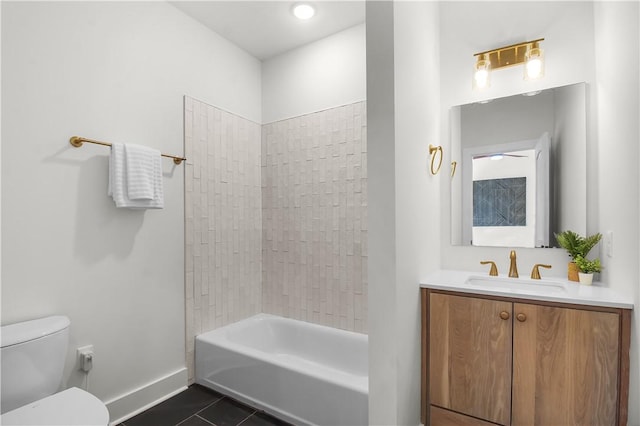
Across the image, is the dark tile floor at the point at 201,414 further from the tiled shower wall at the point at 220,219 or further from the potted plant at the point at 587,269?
the potted plant at the point at 587,269

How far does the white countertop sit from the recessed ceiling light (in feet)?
6.64

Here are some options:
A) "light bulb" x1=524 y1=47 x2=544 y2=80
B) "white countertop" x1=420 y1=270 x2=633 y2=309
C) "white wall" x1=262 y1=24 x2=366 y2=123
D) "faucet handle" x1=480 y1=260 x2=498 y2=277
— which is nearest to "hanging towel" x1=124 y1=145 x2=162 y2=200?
"white wall" x1=262 y1=24 x2=366 y2=123

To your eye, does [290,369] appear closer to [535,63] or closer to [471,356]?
[471,356]

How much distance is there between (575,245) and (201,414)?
2456 millimetres

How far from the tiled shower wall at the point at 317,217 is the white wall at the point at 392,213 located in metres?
0.83

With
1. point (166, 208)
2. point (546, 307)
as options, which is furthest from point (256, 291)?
point (546, 307)

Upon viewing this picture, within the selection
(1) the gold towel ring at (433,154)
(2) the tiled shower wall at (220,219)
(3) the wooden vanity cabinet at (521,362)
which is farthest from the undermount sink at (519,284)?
(2) the tiled shower wall at (220,219)

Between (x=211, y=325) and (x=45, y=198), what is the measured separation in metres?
1.44

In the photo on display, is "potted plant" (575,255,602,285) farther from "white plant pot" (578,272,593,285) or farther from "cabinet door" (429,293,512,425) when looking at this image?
"cabinet door" (429,293,512,425)

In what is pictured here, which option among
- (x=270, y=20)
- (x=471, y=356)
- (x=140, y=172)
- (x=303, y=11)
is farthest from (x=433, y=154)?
(x=140, y=172)

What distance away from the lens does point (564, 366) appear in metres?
1.47

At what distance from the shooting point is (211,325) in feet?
8.51

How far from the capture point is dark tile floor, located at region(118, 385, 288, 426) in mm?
1995

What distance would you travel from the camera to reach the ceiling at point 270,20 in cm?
232
